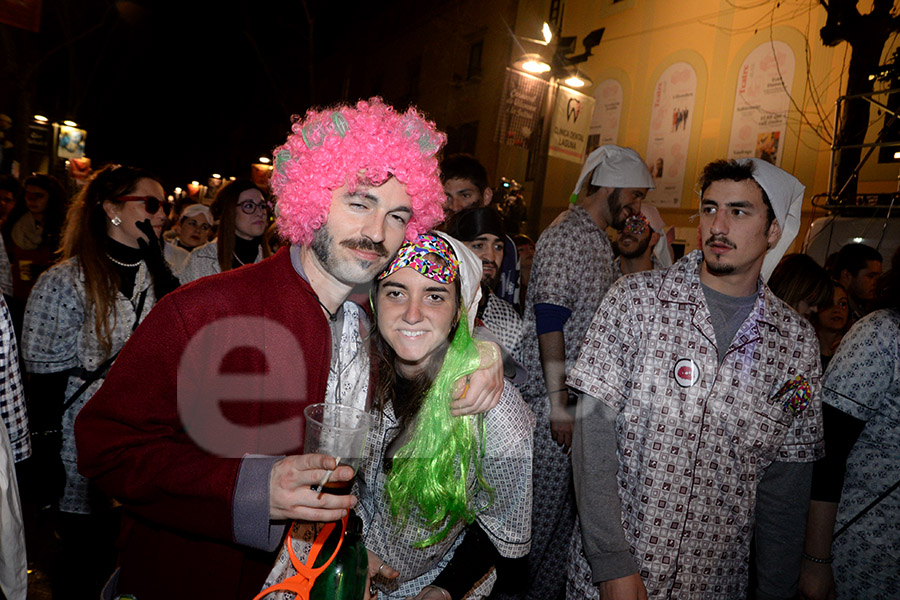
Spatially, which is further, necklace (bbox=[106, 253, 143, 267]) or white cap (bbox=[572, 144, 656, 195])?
white cap (bbox=[572, 144, 656, 195])

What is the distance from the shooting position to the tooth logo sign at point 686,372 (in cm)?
251

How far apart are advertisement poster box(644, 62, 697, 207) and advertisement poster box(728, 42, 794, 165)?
3.68 feet

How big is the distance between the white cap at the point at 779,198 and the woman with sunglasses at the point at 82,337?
3510 millimetres

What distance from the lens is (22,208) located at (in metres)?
7.02

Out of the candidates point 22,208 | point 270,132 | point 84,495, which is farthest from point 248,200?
point 270,132

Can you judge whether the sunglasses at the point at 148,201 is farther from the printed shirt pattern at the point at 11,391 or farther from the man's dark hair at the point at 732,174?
the man's dark hair at the point at 732,174

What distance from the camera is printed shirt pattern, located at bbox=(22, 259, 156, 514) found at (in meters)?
3.27

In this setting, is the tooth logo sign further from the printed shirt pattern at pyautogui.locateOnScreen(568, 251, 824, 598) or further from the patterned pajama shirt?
Answer: the patterned pajama shirt

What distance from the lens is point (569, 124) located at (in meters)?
10.9

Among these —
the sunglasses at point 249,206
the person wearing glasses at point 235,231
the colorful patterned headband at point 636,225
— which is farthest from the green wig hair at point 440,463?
the sunglasses at point 249,206

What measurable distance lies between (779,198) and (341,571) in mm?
2552

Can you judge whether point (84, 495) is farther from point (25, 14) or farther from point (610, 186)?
point (25, 14)

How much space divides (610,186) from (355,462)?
10.7 feet

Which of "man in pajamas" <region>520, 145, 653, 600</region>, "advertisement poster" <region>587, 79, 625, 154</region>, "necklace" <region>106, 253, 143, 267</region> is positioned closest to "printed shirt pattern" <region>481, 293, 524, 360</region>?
"man in pajamas" <region>520, 145, 653, 600</region>
